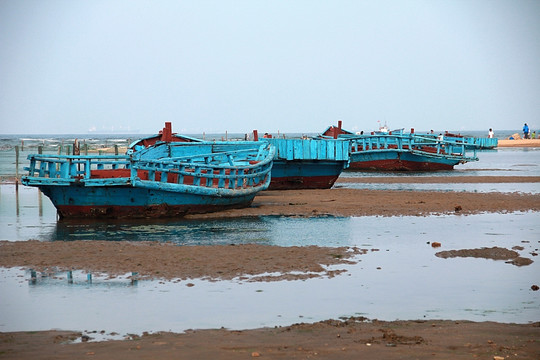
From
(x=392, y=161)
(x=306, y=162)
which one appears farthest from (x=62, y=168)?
(x=392, y=161)

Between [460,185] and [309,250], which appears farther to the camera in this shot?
[460,185]

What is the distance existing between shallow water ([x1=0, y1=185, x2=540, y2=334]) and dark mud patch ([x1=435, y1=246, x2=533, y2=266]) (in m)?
0.23

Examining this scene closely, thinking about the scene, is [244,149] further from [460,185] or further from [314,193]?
[460,185]

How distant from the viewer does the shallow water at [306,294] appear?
10.1 m

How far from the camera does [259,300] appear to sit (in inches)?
437

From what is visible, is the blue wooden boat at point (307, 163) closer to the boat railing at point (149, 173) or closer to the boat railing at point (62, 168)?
the boat railing at point (149, 173)

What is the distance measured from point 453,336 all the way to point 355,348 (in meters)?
1.21

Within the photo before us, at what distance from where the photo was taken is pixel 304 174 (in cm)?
3141

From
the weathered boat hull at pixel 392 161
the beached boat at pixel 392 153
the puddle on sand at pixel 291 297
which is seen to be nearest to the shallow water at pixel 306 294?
the puddle on sand at pixel 291 297

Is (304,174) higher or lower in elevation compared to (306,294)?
higher

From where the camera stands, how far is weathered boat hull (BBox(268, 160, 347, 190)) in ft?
102

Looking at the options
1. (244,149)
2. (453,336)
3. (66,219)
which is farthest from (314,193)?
(453,336)

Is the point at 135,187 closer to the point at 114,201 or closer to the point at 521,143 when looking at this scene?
the point at 114,201

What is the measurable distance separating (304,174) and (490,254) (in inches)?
665
